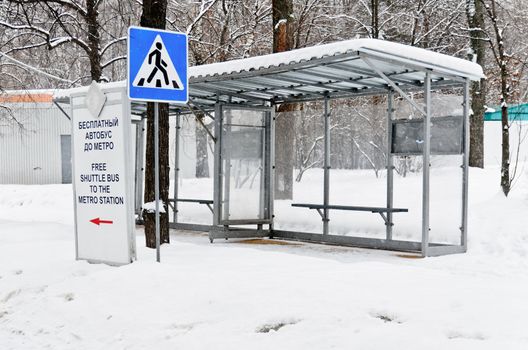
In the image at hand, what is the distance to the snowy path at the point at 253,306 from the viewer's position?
489 cm

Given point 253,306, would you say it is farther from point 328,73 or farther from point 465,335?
point 328,73

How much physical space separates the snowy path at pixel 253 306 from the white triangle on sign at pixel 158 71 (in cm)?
181

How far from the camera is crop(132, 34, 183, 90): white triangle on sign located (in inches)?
287

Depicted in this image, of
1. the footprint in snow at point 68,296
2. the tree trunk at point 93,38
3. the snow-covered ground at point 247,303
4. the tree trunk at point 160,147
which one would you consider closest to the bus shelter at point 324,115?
the tree trunk at point 160,147

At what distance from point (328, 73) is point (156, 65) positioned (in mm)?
4207

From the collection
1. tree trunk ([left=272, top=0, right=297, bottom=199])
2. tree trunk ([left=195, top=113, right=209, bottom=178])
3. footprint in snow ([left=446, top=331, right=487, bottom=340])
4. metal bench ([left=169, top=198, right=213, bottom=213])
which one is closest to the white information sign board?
footprint in snow ([left=446, top=331, right=487, bottom=340])

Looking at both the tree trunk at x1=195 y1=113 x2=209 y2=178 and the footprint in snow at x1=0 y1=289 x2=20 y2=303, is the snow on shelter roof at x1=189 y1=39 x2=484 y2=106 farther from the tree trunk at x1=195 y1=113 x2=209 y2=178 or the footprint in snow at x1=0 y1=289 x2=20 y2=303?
the footprint in snow at x1=0 y1=289 x2=20 y2=303

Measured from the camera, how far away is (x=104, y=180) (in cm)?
819

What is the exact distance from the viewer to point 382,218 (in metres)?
11.8

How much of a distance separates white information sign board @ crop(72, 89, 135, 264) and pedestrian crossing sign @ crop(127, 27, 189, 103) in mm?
698

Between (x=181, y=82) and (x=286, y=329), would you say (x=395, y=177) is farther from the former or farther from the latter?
(x=286, y=329)

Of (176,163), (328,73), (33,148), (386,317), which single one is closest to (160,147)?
(328,73)

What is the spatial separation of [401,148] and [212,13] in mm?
13558

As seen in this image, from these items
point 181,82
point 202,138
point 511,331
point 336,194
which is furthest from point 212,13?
point 511,331
